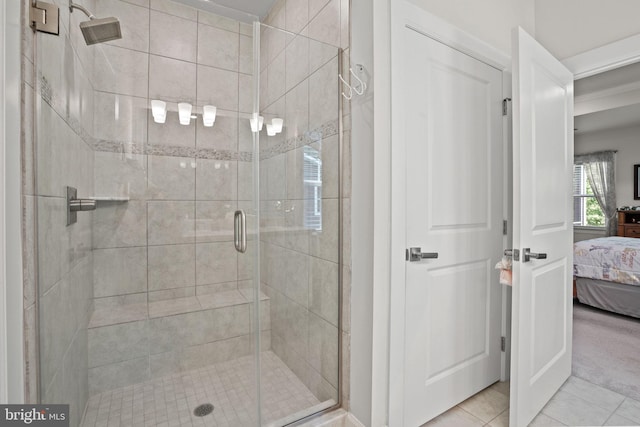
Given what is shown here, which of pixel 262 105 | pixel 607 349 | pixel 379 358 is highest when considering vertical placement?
pixel 262 105

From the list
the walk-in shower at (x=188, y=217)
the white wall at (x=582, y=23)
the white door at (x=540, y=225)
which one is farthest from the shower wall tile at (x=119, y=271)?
the white wall at (x=582, y=23)

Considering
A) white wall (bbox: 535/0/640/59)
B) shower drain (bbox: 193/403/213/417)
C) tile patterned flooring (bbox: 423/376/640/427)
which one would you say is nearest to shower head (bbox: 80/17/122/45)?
shower drain (bbox: 193/403/213/417)

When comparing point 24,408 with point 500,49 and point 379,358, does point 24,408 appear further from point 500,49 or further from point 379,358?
point 500,49

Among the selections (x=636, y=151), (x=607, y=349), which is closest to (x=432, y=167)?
(x=607, y=349)

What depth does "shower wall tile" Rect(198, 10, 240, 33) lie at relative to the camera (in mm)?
2128

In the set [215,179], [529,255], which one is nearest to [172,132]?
[215,179]

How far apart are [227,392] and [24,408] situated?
3.45ft

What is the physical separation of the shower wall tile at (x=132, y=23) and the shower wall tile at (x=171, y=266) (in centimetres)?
140

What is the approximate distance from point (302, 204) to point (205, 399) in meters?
1.29

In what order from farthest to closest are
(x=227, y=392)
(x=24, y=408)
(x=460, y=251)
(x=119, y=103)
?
(x=119, y=103), (x=227, y=392), (x=460, y=251), (x=24, y=408)

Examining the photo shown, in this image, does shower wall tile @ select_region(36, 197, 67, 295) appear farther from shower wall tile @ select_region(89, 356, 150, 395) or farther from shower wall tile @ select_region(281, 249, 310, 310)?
shower wall tile @ select_region(281, 249, 310, 310)

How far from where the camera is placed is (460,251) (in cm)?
165

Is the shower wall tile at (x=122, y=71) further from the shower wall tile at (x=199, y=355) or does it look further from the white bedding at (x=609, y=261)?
the white bedding at (x=609, y=261)

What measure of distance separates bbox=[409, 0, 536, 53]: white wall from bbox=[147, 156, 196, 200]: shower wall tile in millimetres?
1761
